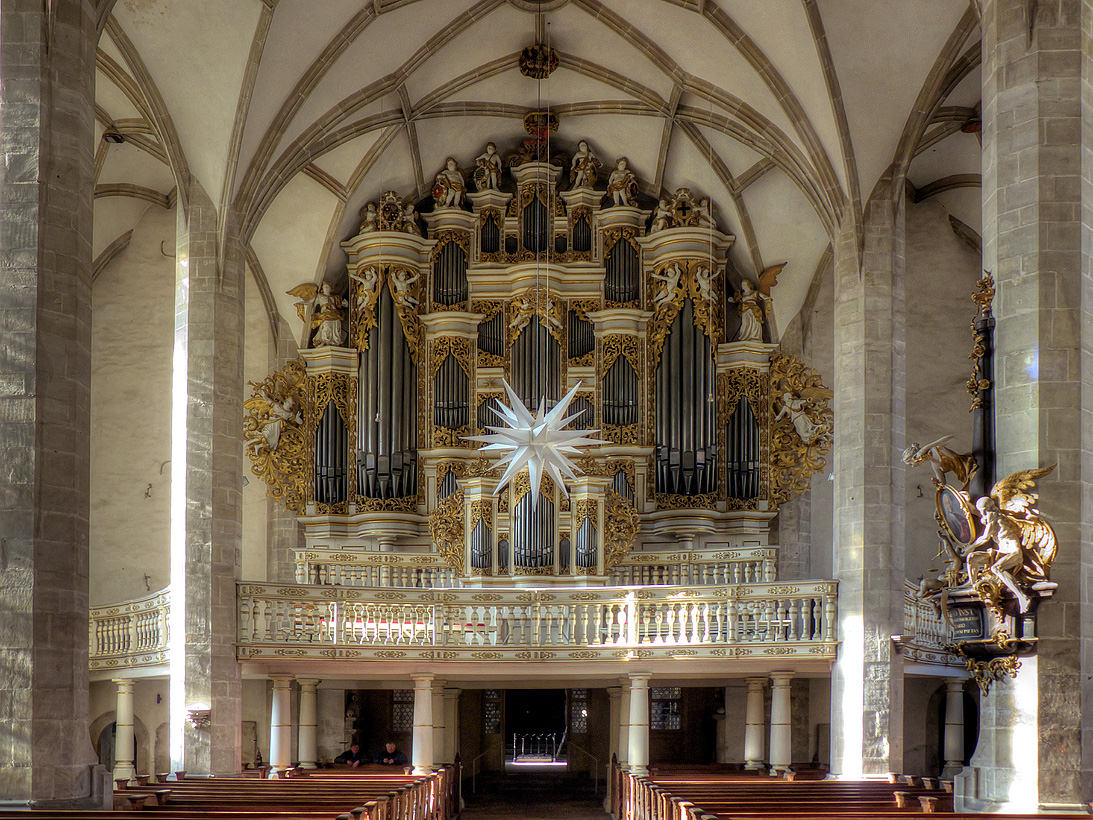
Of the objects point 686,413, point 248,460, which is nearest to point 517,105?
point 686,413

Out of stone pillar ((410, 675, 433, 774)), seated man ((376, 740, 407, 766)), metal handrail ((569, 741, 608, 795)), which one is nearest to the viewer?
stone pillar ((410, 675, 433, 774))

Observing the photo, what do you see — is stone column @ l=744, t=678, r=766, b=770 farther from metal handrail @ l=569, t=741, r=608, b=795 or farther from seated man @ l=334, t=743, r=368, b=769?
seated man @ l=334, t=743, r=368, b=769

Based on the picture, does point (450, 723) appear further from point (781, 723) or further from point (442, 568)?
point (781, 723)

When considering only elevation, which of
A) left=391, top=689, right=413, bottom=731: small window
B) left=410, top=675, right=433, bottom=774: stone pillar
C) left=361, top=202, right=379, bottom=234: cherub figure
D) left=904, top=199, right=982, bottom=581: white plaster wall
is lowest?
left=391, top=689, right=413, bottom=731: small window

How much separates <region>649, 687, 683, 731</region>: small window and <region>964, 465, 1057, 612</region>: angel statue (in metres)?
12.7

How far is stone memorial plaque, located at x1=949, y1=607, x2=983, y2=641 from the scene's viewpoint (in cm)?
1021

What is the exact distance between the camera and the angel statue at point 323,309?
20812mm

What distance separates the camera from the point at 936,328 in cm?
2117

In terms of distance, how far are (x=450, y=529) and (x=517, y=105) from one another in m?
6.74

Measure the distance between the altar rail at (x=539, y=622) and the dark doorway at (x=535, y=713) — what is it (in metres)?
11.6

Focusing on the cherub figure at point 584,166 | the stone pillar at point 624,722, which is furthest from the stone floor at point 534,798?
the cherub figure at point 584,166

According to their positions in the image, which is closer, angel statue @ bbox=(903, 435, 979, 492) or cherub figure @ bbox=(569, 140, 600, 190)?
angel statue @ bbox=(903, 435, 979, 492)

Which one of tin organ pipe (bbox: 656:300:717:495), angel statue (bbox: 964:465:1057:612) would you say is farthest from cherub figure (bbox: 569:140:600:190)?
angel statue (bbox: 964:465:1057:612)

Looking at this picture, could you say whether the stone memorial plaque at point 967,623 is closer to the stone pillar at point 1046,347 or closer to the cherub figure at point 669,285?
the stone pillar at point 1046,347
